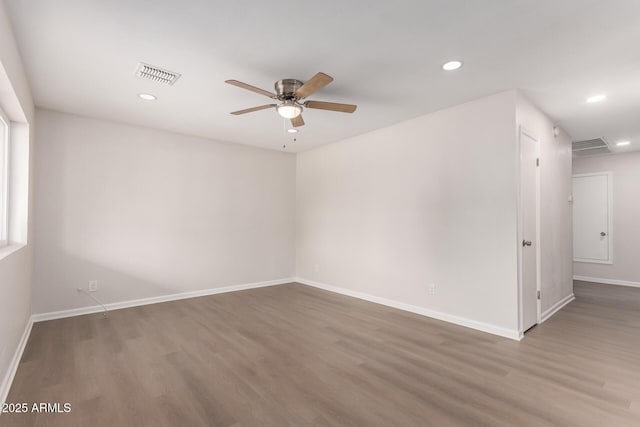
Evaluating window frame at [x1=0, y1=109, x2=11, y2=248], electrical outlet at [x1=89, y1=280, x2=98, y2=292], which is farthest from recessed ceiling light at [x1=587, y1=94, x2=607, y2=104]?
electrical outlet at [x1=89, y1=280, x2=98, y2=292]

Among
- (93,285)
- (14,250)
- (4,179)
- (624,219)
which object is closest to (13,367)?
(14,250)

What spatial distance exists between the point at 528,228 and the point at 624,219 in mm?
4258

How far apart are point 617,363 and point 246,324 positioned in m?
3.51

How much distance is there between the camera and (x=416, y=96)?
11.1 feet

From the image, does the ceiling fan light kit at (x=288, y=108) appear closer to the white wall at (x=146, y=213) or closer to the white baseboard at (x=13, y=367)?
the white wall at (x=146, y=213)

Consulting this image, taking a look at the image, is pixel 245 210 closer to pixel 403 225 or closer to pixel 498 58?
pixel 403 225

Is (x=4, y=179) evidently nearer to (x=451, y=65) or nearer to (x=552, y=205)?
(x=451, y=65)

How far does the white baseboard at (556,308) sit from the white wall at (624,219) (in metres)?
1.96

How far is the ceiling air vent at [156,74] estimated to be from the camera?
2.76m

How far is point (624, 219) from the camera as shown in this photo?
5.94 meters

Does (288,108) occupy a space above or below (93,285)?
above

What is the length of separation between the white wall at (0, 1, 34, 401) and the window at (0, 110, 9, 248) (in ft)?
0.33

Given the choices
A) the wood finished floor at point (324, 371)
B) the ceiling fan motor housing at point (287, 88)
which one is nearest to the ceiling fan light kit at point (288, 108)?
the ceiling fan motor housing at point (287, 88)

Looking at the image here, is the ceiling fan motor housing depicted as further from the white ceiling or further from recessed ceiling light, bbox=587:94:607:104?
recessed ceiling light, bbox=587:94:607:104
